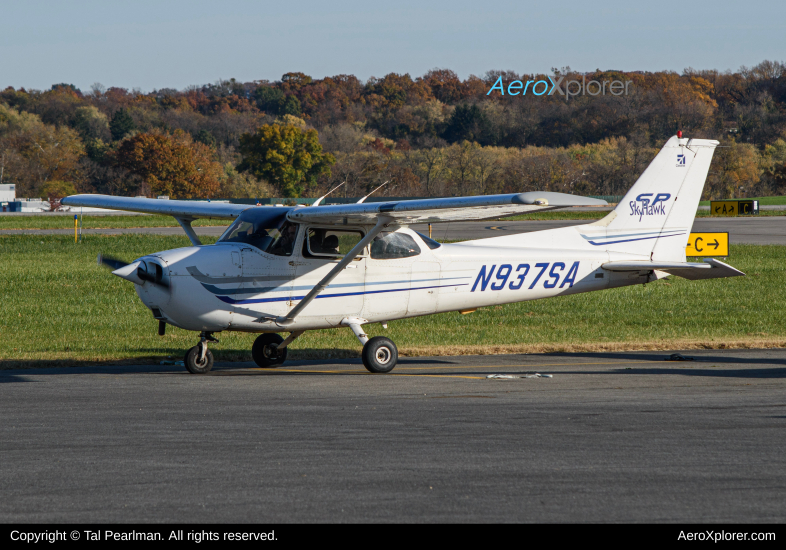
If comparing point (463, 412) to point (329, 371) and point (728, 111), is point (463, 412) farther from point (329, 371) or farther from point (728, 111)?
point (728, 111)

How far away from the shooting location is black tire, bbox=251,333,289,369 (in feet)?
42.9

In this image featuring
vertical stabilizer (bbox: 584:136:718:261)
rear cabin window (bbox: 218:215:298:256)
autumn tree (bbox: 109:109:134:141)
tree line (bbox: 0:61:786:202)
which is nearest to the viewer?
rear cabin window (bbox: 218:215:298:256)

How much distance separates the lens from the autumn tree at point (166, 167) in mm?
94062

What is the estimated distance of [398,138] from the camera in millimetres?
125938

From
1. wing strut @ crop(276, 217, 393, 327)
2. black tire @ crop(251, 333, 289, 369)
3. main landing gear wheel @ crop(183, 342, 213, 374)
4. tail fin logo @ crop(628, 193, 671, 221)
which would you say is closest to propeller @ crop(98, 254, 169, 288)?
main landing gear wheel @ crop(183, 342, 213, 374)

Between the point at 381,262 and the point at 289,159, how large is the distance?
8399 cm

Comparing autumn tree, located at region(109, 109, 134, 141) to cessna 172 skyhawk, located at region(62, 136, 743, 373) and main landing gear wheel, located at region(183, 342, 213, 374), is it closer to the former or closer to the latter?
cessna 172 skyhawk, located at region(62, 136, 743, 373)

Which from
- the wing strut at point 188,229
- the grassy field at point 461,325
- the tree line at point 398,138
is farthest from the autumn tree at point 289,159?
the wing strut at point 188,229

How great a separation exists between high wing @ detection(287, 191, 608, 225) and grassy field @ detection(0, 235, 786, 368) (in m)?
3.35

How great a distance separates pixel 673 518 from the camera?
504 centimetres

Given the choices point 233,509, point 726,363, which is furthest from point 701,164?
point 233,509

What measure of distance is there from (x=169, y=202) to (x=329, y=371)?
436cm

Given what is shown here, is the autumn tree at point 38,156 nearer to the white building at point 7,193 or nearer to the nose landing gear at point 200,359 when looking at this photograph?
the white building at point 7,193

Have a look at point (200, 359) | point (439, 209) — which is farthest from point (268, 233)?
point (439, 209)
